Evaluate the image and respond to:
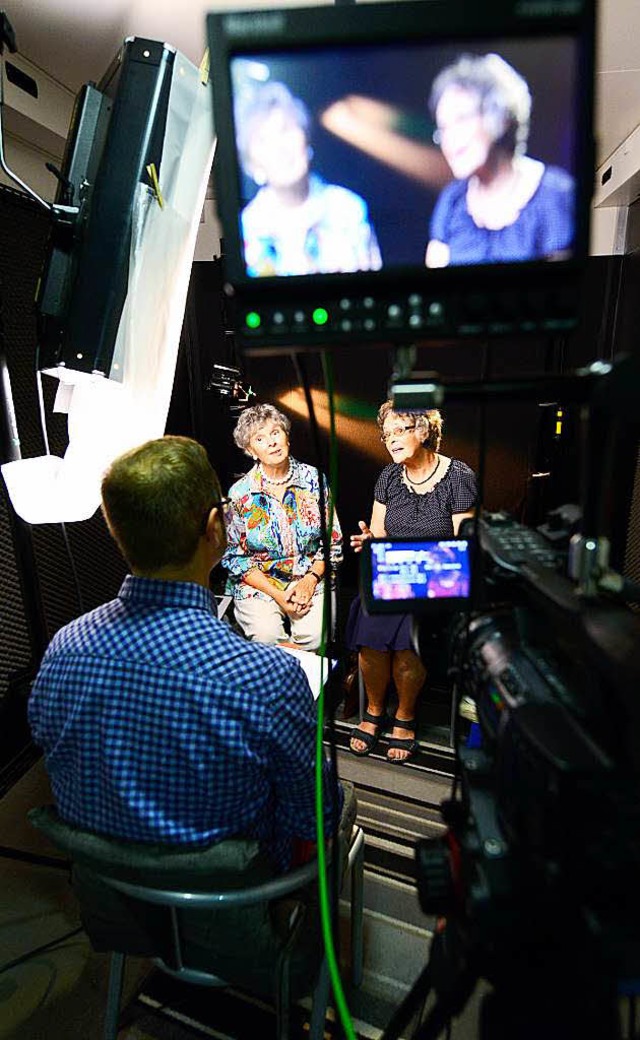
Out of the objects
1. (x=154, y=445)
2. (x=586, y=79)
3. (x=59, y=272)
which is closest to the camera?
(x=586, y=79)

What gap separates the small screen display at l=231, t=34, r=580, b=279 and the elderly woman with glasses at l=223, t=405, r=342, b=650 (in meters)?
2.10

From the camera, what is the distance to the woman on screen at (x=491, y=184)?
1.85 feet

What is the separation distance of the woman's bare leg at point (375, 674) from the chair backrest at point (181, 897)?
139 cm

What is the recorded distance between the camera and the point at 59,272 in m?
1.26

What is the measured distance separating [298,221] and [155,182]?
778mm

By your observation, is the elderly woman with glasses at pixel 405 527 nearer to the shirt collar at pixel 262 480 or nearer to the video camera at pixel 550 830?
the shirt collar at pixel 262 480

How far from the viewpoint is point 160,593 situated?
3.33ft

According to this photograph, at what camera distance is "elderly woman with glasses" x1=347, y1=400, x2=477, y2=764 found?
96.8 inches

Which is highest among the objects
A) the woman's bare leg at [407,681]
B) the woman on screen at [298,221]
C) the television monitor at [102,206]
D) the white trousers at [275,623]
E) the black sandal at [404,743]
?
the television monitor at [102,206]

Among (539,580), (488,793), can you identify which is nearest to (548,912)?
(488,793)

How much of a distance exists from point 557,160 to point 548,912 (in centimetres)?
73

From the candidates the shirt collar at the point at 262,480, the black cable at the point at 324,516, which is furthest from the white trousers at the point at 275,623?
the black cable at the point at 324,516

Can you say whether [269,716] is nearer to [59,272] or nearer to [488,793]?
[488,793]

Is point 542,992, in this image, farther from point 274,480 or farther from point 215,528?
point 274,480
